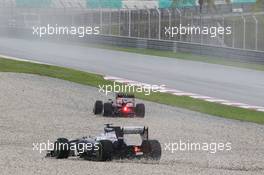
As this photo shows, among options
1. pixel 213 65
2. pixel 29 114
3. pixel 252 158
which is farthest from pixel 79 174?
pixel 213 65

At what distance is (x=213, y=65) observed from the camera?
40.8 meters

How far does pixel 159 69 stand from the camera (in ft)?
124

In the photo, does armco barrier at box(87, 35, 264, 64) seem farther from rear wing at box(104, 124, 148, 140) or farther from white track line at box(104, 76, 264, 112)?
rear wing at box(104, 124, 148, 140)

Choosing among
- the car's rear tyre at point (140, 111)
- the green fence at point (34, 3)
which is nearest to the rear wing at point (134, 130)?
the car's rear tyre at point (140, 111)

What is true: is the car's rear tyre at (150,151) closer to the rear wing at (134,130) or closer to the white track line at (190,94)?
the rear wing at (134,130)

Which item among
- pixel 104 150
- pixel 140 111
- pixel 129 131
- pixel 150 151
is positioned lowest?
pixel 140 111

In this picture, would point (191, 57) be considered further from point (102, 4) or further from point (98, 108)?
point (102, 4)

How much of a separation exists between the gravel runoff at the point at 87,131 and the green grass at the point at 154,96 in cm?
73

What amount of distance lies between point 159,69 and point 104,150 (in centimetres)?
2364

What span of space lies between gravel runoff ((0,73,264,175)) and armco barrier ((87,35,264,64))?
14.2 metres

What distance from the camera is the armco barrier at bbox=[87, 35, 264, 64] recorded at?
4129 cm

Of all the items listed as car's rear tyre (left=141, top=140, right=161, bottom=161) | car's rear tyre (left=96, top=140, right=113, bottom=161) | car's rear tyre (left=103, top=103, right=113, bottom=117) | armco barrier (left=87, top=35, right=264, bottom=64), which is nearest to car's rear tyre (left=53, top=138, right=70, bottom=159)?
car's rear tyre (left=96, top=140, right=113, bottom=161)

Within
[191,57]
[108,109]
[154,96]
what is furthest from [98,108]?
[191,57]

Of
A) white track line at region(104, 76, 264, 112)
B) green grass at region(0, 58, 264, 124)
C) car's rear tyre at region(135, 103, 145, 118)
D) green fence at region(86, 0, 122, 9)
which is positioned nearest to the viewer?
car's rear tyre at region(135, 103, 145, 118)
